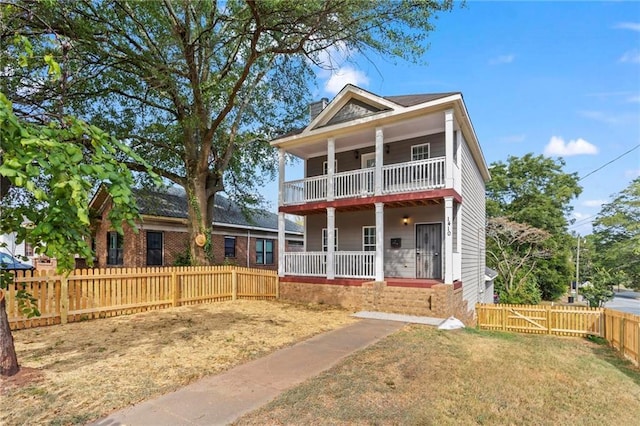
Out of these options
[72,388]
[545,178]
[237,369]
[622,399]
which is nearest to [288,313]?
[237,369]

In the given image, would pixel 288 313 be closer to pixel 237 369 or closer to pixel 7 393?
pixel 237 369

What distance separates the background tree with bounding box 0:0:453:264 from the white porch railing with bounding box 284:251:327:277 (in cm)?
356

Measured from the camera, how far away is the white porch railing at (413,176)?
34.9 feet

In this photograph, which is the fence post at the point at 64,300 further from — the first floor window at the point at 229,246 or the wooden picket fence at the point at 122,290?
the first floor window at the point at 229,246

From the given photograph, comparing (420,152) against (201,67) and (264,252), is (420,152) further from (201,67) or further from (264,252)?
(264,252)

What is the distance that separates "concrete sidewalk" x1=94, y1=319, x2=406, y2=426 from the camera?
339 centimetres

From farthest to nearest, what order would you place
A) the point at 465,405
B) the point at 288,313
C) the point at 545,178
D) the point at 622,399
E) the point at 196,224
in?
the point at 545,178, the point at 196,224, the point at 288,313, the point at 622,399, the point at 465,405

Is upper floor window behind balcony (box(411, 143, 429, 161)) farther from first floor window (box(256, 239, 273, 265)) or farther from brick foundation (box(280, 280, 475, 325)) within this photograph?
first floor window (box(256, 239, 273, 265))

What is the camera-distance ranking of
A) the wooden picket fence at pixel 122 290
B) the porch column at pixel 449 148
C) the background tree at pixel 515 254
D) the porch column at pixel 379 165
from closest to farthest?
the wooden picket fence at pixel 122 290 → the porch column at pixel 449 148 → the porch column at pixel 379 165 → the background tree at pixel 515 254

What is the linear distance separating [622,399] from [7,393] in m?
7.55

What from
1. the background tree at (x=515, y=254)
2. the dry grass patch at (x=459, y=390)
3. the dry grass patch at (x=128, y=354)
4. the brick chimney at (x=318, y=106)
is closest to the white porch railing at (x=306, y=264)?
the dry grass patch at (x=128, y=354)

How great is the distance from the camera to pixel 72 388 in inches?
159

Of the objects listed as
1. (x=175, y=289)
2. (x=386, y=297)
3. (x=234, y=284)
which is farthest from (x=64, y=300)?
(x=386, y=297)

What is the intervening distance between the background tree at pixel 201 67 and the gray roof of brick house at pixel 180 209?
1.74 meters
